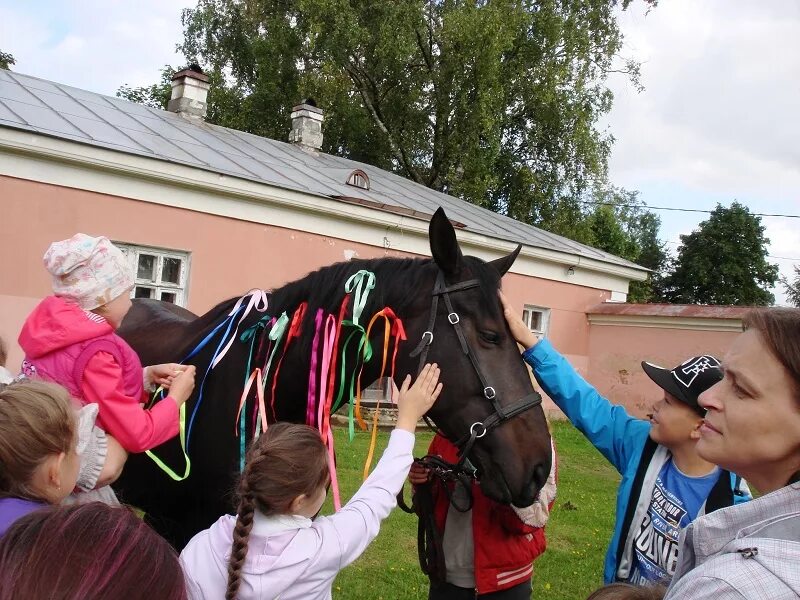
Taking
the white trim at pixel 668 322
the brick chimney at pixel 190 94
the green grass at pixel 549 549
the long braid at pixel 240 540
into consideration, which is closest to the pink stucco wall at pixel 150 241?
the green grass at pixel 549 549

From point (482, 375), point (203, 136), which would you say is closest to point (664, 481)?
point (482, 375)

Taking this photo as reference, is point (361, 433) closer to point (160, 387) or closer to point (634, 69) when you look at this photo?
point (160, 387)

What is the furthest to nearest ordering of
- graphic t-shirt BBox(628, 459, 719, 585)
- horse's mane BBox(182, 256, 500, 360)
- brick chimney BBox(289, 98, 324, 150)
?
brick chimney BBox(289, 98, 324, 150) < horse's mane BBox(182, 256, 500, 360) < graphic t-shirt BBox(628, 459, 719, 585)

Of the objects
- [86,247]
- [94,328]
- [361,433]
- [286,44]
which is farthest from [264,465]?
[286,44]

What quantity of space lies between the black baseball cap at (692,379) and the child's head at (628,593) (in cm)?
102

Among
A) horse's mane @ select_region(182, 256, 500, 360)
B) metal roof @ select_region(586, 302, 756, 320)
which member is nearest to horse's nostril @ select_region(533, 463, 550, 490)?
horse's mane @ select_region(182, 256, 500, 360)

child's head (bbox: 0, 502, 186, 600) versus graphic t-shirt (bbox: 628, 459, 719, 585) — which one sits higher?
child's head (bbox: 0, 502, 186, 600)

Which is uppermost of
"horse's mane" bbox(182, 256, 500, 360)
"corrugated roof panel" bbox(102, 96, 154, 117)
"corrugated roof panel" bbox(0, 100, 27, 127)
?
"corrugated roof panel" bbox(102, 96, 154, 117)

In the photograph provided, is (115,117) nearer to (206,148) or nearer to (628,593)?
(206,148)

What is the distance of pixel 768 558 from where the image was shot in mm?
962

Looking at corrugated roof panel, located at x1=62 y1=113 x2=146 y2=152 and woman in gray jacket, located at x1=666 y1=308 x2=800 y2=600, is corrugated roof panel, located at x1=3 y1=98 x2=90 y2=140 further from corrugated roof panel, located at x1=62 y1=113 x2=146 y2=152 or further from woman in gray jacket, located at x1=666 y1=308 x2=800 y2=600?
woman in gray jacket, located at x1=666 y1=308 x2=800 y2=600

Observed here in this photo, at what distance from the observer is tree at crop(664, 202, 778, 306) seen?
3114cm

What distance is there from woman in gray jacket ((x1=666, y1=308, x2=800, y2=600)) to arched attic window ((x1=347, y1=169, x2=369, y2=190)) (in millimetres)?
12467

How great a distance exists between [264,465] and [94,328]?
87 centimetres
